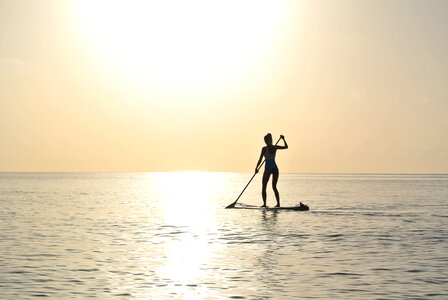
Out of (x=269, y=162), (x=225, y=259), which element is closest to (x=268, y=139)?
(x=269, y=162)

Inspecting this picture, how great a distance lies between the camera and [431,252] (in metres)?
14.9

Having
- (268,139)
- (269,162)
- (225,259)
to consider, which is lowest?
(225,259)

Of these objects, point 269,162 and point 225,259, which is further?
point 269,162

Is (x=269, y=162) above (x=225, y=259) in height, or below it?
above

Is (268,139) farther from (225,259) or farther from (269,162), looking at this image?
(225,259)

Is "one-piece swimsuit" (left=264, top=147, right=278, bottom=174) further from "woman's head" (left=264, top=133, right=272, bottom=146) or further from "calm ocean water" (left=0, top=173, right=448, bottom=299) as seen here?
"calm ocean water" (left=0, top=173, right=448, bottom=299)

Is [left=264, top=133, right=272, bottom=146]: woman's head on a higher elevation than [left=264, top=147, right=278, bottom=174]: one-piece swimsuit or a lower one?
higher

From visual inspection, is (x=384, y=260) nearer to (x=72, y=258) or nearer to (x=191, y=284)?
(x=191, y=284)

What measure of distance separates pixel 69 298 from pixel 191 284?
2.03 m

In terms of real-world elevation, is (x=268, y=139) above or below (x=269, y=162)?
above

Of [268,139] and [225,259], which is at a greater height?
[268,139]

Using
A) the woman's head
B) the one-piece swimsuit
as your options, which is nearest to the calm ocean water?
the one-piece swimsuit

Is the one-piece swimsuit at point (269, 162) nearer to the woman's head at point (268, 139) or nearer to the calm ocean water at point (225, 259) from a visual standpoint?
the woman's head at point (268, 139)

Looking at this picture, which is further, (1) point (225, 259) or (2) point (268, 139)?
(2) point (268, 139)
